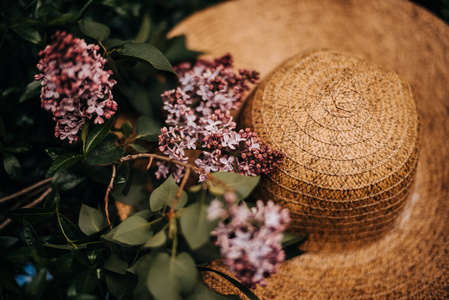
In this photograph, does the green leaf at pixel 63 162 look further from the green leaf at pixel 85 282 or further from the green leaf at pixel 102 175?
the green leaf at pixel 85 282

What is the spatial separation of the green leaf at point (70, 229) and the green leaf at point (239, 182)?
1.29ft

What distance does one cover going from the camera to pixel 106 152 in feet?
2.48

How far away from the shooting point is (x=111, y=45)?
820 millimetres

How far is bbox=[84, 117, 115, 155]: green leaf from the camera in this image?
2.43 feet

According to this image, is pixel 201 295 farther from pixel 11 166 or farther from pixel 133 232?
pixel 11 166

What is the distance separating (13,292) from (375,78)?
42.1 inches

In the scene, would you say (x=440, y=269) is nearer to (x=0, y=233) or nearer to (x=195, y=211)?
(x=195, y=211)

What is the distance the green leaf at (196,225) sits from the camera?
573 millimetres

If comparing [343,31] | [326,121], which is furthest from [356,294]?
[343,31]

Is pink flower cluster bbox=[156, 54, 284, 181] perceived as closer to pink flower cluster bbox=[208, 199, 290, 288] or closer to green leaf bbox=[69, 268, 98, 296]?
pink flower cluster bbox=[208, 199, 290, 288]

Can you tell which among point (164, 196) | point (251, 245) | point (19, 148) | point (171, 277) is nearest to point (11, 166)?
point (19, 148)

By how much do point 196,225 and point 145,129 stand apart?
39cm

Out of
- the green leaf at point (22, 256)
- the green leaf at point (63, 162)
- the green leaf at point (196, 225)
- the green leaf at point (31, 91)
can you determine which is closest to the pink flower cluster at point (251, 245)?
the green leaf at point (196, 225)

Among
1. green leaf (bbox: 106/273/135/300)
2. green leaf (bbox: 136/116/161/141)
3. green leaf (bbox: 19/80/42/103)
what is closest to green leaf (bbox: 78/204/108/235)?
green leaf (bbox: 106/273/135/300)
